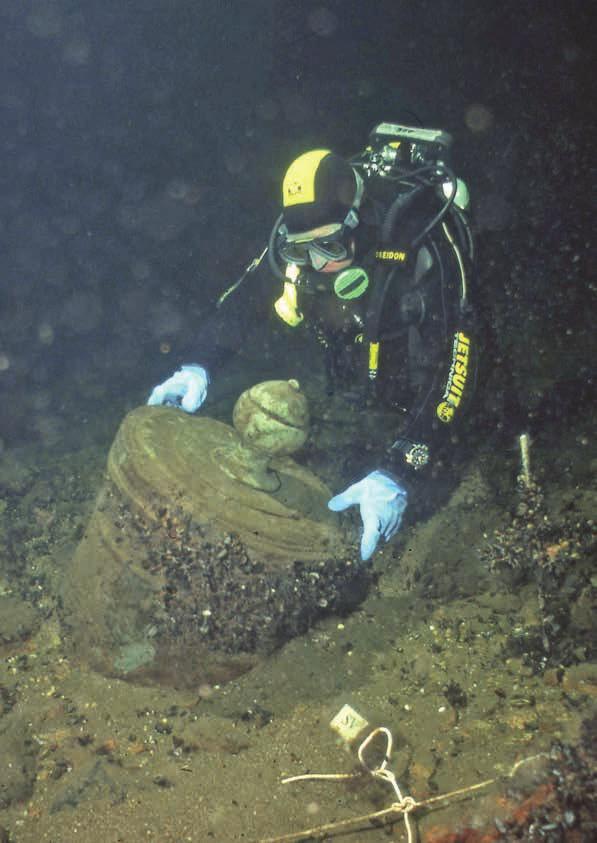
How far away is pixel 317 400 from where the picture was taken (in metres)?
7.43

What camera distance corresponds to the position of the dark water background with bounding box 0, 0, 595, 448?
23.6 ft

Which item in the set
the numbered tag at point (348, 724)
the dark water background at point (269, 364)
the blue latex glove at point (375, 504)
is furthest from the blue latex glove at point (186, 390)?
the numbered tag at point (348, 724)

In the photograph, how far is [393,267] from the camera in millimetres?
4129

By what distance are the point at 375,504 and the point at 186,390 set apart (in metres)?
2.31

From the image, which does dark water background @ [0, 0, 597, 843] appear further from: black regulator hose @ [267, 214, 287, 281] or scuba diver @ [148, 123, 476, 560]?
black regulator hose @ [267, 214, 287, 281]

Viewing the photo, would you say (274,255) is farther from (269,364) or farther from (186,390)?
(269,364)

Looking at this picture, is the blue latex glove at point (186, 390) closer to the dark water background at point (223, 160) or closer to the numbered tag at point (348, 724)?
the dark water background at point (223, 160)

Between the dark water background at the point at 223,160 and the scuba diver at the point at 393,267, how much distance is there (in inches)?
22.4

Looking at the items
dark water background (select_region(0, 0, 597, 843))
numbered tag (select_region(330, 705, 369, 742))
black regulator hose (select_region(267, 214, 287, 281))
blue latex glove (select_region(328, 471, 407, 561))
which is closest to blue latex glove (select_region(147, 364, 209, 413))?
dark water background (select_region(0, 0, 597, 843))

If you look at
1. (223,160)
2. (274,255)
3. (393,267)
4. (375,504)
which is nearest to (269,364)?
(274,255)

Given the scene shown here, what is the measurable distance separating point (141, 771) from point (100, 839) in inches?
16.5

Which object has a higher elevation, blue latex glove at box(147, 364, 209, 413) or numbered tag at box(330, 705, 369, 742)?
blue latex glove at box(147, 364, 209, 413)

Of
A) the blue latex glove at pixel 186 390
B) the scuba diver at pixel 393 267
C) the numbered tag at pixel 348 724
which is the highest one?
the scuba diver at pixel 393 267

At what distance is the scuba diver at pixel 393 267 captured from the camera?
396 centimetres
